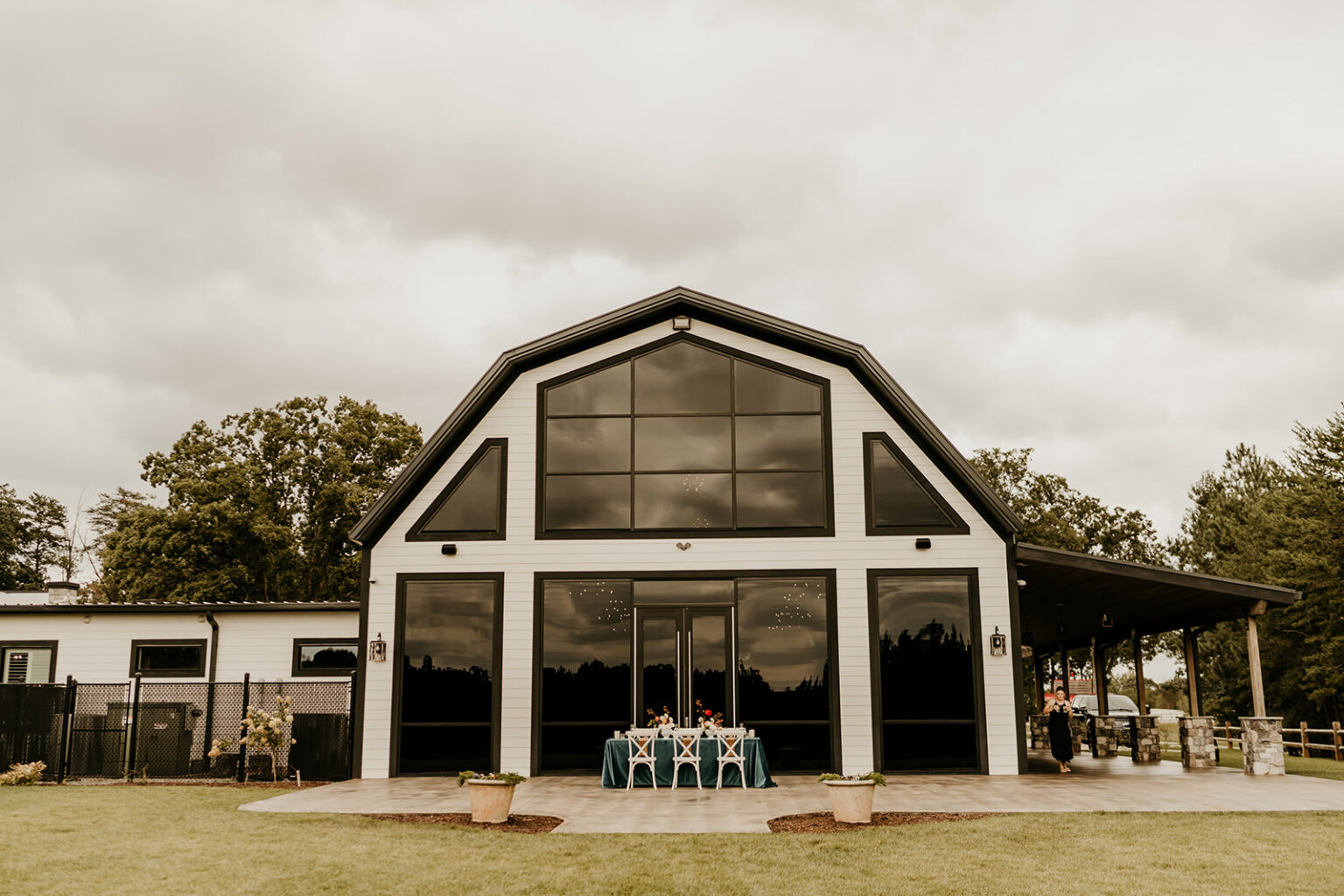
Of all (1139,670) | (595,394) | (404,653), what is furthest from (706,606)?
(1139,670)

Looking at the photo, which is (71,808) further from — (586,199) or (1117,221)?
(1117,221)

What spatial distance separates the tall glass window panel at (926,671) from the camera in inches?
508

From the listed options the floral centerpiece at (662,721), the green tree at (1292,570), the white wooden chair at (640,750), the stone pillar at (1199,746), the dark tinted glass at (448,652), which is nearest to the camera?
the white wooden chair at (640,750)

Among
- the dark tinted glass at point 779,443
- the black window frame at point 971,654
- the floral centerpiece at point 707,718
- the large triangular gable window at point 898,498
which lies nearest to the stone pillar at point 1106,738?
the black window frame at point 971,654

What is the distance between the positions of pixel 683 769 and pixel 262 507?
22771 millimetres

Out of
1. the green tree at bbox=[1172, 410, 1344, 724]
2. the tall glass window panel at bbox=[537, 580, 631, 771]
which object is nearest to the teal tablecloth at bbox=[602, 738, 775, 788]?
the tall glass window panel at bbox=[537, 580, 631, 771]

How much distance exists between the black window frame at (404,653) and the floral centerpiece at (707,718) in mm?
2586

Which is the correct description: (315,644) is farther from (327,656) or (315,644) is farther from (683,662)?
(683,662)

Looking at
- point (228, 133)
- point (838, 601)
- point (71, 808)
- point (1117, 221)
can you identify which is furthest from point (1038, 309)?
point (71, 808)

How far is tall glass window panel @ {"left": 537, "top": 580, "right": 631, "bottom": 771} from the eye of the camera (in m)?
13.1

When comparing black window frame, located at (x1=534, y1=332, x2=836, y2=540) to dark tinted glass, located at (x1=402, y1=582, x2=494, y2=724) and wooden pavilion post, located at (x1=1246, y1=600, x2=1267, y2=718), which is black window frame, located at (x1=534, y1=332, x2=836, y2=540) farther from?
wooden pavilion post, located at (x1=1246, y1=600, x2=1267, y2=718)

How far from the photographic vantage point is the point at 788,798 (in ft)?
35.3

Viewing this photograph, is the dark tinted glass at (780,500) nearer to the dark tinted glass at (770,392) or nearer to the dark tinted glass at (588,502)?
the dark tinted glass at (770,392)

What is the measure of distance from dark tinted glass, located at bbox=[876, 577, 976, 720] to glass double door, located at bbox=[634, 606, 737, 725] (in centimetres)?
204
